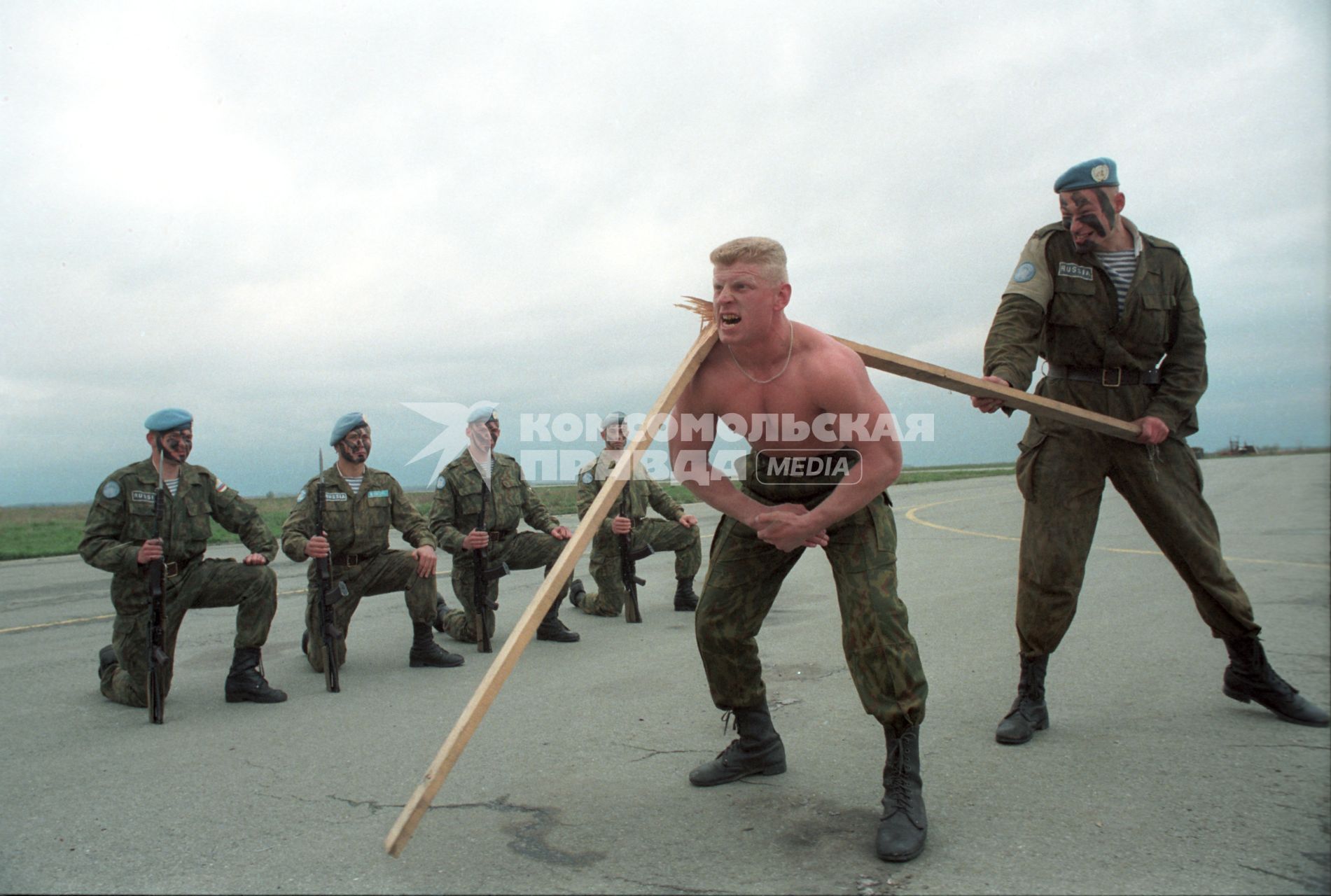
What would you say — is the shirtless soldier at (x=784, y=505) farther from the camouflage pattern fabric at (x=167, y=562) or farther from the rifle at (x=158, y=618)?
the camouflage pattern fabric at (x=167, y=562)

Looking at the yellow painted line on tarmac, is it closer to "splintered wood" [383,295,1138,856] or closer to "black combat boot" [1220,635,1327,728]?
"black combat boot" [1220,635,1327,728]

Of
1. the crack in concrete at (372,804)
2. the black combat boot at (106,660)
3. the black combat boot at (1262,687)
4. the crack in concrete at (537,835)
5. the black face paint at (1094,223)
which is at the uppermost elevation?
the black face paint at (1094,223)

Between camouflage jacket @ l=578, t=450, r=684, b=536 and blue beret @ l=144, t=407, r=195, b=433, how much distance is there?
141 inches

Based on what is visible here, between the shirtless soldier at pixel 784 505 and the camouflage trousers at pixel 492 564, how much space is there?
10.9ft

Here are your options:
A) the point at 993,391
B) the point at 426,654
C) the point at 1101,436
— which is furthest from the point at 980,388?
the point at 426,654

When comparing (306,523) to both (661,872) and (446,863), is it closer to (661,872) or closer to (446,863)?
(446,863)

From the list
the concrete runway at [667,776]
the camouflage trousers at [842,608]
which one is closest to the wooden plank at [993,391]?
the camouflage trousers at [842,608]

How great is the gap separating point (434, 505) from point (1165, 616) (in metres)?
5.46

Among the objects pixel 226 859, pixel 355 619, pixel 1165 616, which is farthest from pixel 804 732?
pixel 355 619

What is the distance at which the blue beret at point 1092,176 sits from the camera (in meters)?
4.34

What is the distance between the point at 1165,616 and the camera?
6793 millimetres

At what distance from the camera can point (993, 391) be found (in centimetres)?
402

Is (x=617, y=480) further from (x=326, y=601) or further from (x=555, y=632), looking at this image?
(x=555, y=632)

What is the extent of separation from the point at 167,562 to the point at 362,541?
1.29 m
